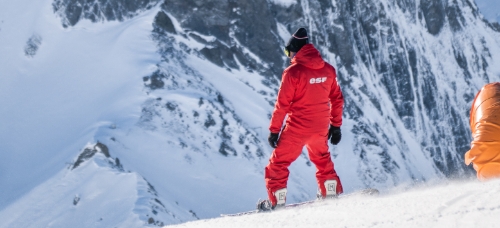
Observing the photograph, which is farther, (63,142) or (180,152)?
(180,152)

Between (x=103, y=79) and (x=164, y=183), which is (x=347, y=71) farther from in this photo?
(x=164, y=183)

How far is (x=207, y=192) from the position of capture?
28.9 m

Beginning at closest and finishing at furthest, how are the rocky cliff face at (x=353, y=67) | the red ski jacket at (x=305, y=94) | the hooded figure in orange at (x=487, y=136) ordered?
1. the hooded figure in orange at (x=487, y=136)
2. the red ski jacket at (x=305, y=94)
3. the rocky cliff face at (x=353, y=67)

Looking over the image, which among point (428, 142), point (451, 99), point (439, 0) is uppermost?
point (439, 0)

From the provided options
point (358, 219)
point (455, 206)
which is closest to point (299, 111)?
point (358, 219)

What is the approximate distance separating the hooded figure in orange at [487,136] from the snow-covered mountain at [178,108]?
48.5ft

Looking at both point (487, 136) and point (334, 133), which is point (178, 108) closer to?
point (334, 133)

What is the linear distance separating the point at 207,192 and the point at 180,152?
3038 mm

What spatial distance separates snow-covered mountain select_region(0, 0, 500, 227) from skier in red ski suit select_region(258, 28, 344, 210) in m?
12.5

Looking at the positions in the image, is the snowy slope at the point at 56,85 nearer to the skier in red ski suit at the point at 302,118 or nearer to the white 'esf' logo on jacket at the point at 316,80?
the skier in red ski suit at the point at 302,118

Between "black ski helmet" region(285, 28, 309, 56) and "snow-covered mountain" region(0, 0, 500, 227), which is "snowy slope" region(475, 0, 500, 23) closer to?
"snow-covered mountain" region(0, 0, 500, 227)

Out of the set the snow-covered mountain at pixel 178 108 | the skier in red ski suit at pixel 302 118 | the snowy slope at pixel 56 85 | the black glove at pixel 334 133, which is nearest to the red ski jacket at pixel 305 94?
the skier in red ski suit at pixel 302 118

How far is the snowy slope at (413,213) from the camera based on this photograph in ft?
12.9

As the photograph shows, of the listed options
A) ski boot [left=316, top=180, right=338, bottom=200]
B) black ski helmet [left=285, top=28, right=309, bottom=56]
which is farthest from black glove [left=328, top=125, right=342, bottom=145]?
black ski helmet [left=285, top=28, right=309, bottom=56]
